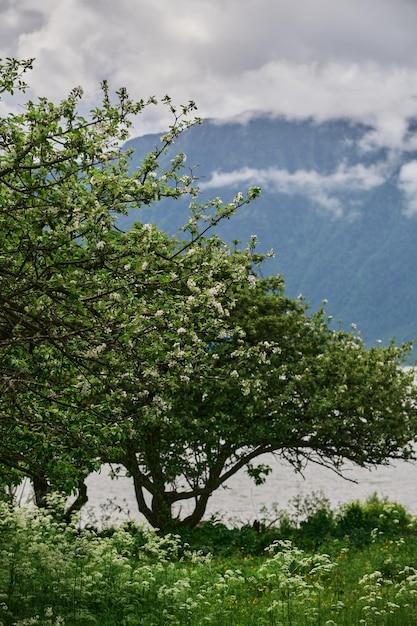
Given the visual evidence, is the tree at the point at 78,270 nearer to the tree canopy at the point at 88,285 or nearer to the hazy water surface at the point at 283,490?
the tree canopy at the point at 88,285

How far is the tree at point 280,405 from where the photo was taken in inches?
778

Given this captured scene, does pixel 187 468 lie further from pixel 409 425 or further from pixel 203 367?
pixel 203 367

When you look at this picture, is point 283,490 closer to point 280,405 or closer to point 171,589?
point 280,405

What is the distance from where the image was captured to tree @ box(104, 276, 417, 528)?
64.8 ft

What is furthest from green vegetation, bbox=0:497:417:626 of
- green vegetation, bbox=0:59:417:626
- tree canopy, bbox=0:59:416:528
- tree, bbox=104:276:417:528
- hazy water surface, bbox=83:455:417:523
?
hazy water surface, bbox=83:455:417:523

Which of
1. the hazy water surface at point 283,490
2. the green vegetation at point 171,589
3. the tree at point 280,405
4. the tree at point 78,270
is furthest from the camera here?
the hazy water surface at point 283,490

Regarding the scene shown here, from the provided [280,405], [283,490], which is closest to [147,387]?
[280,405]

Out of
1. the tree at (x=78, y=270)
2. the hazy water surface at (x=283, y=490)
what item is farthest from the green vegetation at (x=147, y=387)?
the hazy water surface at (x=283, y=490)

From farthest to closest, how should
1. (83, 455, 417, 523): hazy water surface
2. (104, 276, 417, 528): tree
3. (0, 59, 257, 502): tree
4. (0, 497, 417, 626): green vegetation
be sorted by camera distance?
1. (83, 455, 417, 523): hazy water surface
2. (104, 276, 417, 528): tree
3. (0, 497, 417, 626): green vegetation
4. (0, 59, 257, 502): tree

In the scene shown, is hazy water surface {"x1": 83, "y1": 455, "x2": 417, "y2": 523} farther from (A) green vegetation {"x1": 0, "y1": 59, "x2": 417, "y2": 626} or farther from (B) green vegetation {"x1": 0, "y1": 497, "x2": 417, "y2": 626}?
(B) green vegetation {"x1": 0, "y1": 497, "x2": 417, "y2": 626}

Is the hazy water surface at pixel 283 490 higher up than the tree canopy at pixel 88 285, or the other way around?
the hazy water surface at pixel 283 490

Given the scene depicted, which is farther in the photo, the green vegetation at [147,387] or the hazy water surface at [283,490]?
the hazy water surface at [283,490]

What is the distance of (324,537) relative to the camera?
68.7ft

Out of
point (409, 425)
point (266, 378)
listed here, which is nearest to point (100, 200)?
point (266, 378)
